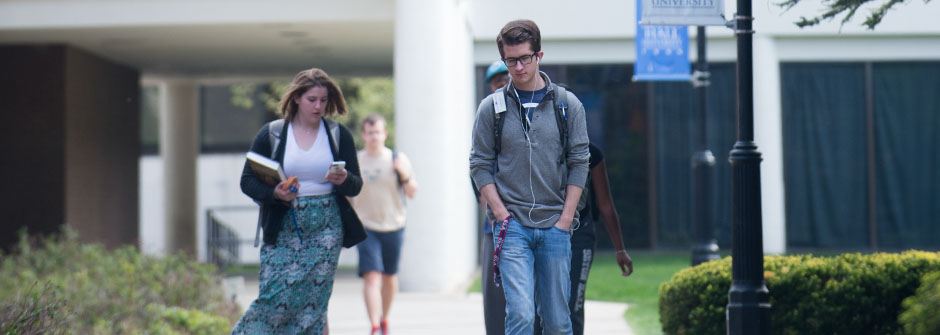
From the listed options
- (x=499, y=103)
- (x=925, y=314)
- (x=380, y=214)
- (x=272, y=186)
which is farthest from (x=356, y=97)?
(x=925, y=314)

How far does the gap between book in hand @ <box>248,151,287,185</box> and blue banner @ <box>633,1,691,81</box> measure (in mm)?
6095

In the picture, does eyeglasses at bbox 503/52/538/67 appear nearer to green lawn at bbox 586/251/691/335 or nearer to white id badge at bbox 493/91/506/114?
white id badge at bbox 493/91/506/114

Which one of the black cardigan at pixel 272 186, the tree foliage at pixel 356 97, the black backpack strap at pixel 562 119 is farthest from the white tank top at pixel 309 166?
the tree foliage at pixel 356 97

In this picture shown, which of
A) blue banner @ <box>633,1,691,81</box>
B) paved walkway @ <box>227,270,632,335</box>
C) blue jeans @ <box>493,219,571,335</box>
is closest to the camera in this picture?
blue jeans @ <box>493,219,571,335</box>

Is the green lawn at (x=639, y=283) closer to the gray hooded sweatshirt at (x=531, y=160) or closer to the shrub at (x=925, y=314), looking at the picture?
the gray hooded sweatshirt at (x=531, y=160)

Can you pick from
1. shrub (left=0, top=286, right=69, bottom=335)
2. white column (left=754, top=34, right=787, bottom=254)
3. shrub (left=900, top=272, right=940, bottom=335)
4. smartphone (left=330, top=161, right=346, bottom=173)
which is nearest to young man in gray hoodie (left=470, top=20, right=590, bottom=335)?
smartphone (left=330, top=161, right=346, bottom=173)

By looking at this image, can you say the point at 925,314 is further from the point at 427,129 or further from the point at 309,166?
the point at 427,129

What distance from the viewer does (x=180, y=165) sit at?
83.7ft

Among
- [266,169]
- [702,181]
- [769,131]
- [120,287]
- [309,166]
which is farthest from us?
[769,131]

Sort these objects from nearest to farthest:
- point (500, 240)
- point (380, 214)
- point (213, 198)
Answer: point (500, 240)
point (380, 214)
point (213, 198)

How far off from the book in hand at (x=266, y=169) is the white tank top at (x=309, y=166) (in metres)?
0.08

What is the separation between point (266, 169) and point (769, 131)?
11605mm

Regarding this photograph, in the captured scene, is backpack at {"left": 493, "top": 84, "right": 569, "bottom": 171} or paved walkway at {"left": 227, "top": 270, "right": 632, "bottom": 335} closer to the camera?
backpack at {"left": 493, "top": 84, "right": 569, "bottom": 171}

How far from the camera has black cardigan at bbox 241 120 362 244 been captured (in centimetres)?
602
